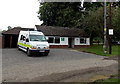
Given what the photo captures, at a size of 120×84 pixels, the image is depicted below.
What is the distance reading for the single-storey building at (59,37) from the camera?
82.7 feet

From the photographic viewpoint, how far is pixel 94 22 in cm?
2120

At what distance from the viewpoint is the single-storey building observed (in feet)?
82.7

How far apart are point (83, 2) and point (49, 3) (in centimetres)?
890

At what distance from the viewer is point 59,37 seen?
2720 centimetres

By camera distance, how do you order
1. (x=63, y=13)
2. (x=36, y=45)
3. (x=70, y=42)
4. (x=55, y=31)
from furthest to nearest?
(x=63, y=13), (x=70, y=42), (x=55, y=31), (x=36, y=45)

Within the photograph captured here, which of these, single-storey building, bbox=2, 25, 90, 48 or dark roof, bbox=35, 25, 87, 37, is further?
dark roof, bbox=35, 25, 87, 37

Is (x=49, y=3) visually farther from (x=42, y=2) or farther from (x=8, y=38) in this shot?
(x=8, y=38)

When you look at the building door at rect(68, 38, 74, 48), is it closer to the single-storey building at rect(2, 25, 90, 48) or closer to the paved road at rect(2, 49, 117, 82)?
the single-storey building at rect(2, 25, 90, 48)

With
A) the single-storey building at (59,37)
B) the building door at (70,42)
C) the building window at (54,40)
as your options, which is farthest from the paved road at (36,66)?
the building door at (70,42)

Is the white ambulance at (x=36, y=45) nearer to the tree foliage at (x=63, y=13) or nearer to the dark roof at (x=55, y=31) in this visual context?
the dark roof at (x=55, y=31)

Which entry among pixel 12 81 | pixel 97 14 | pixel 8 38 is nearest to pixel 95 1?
pixel 97 14

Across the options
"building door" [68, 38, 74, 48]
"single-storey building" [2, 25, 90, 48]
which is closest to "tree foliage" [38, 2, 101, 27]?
"single-storey building" [2, 25, 90, 48]

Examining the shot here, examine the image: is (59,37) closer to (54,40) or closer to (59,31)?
(54,40)

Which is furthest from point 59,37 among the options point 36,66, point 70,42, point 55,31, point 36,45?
point 36,66
